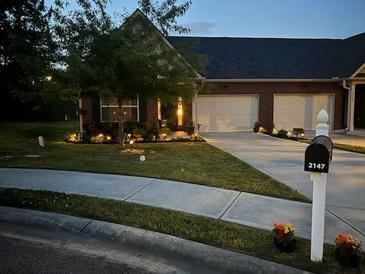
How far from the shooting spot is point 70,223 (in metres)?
5.48

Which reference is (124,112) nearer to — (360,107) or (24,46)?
(24,46)

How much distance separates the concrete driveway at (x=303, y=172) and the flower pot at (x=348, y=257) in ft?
3.93

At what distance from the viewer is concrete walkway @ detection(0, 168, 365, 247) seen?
18.0 ft

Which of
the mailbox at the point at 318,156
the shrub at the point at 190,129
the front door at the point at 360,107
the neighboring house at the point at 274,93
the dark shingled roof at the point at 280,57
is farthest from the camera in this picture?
the front door at the point at 360,107

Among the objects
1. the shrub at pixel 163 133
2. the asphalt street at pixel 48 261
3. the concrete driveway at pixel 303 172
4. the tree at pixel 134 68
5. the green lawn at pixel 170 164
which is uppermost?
the tree at pixel 134 68

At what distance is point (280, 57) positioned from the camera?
70.0ft

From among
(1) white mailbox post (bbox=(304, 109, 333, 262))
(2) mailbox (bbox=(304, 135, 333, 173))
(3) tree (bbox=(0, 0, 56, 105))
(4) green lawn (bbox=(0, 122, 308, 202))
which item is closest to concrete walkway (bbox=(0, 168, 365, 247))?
(4) green lawn (bbox=(0, 122, 308, 202))

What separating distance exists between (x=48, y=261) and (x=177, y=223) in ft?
5.73

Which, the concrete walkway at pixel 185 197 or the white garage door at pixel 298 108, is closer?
the concrete walkway at pixel 185 197

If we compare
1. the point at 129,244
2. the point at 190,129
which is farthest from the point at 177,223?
the point at 190,129

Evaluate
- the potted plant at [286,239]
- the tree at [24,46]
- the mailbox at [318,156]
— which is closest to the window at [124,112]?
the tree at [24,46]

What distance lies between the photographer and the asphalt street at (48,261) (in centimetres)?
418

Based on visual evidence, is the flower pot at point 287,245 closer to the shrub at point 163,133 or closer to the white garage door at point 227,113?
the shrub at point 163,133

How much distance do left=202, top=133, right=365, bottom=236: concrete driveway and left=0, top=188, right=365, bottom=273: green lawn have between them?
1.37m
